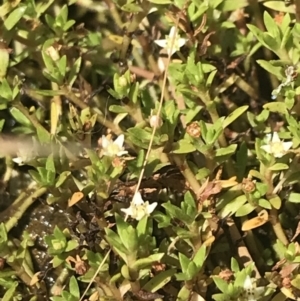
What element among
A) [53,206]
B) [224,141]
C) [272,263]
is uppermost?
[224,141]

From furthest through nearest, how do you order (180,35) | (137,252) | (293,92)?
(180,35) < (293,92) < (137,252)

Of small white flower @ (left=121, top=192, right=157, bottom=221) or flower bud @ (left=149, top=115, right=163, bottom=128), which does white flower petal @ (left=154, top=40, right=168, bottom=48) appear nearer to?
flower bud @ (left=149, top=115, right=163, bottom=128)

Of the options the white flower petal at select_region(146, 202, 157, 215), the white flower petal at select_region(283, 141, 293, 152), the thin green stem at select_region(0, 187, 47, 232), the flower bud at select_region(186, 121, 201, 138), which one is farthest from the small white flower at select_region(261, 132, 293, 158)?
the thin green stem at select_region(0, 187, 47, 232)

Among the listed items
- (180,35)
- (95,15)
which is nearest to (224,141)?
(180,35)

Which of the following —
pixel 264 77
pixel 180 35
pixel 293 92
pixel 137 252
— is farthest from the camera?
pixel 264 77

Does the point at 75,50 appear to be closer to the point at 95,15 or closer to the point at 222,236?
the point at 95,15

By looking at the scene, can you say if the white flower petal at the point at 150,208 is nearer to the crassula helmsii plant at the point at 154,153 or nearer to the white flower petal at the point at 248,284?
the crassula helmsii plant at the point at 154,153

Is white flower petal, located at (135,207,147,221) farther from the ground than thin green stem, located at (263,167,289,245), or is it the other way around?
white flower petal, located at (135,207,147,221)
